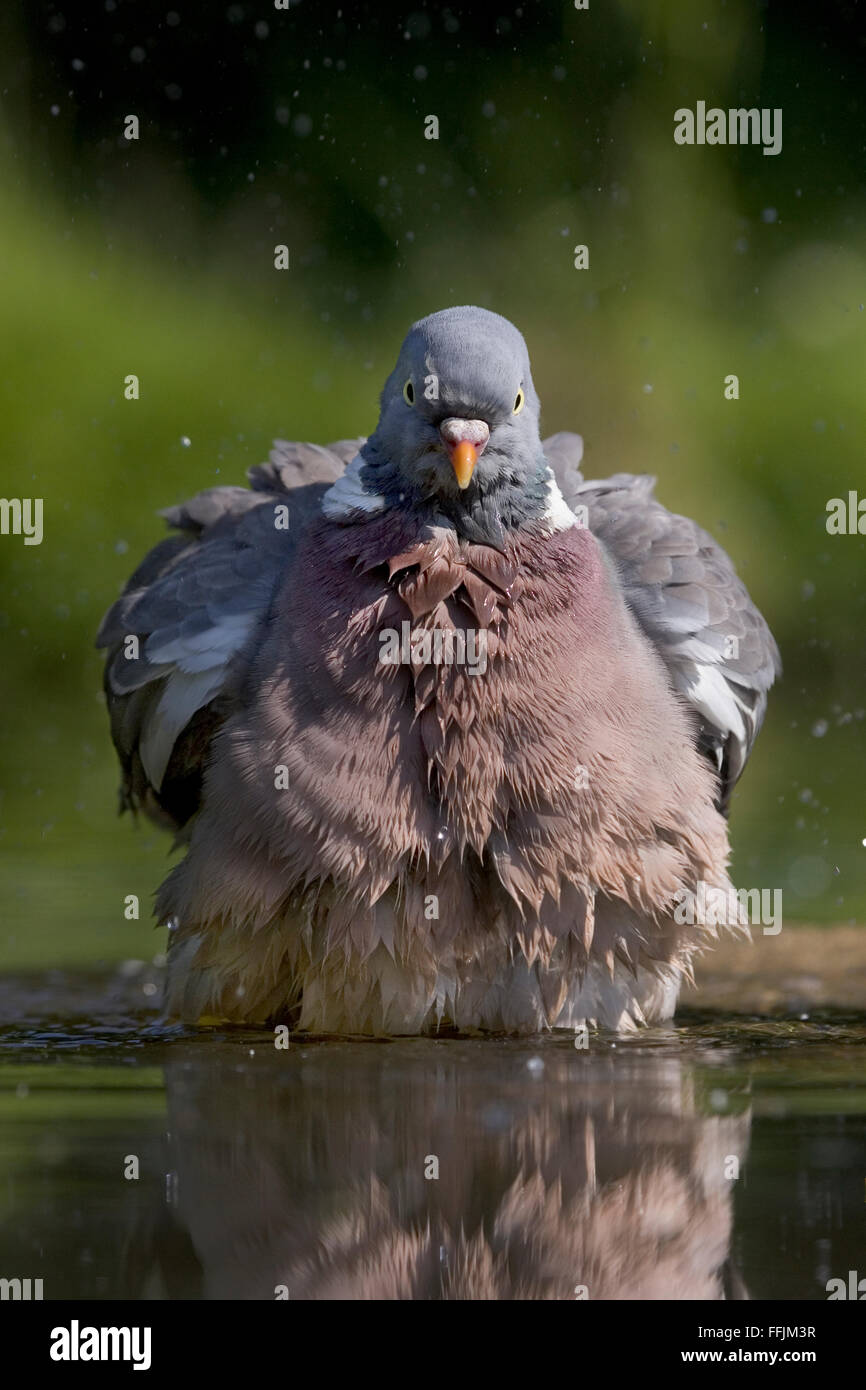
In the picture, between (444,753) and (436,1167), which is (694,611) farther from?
(436,1167)

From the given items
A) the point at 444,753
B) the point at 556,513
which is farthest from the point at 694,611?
the point at 444,753

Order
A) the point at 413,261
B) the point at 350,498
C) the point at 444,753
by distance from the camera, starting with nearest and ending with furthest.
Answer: the point at 444,753 → the point at 350,498 → the point at 413,261

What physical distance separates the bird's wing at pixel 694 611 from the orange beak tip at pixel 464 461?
944mm

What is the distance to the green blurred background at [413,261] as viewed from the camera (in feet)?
40.1

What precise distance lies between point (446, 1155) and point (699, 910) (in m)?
1.89

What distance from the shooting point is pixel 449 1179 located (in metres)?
3.32

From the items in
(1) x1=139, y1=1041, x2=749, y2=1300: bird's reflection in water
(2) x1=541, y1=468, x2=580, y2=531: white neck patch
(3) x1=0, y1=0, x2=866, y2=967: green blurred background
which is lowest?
(1) x1=139, y1=1041, x2=749, y2=1300: bird's reflection in water

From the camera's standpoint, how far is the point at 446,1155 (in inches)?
137

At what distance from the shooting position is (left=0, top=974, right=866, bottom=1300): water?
9.27 ft

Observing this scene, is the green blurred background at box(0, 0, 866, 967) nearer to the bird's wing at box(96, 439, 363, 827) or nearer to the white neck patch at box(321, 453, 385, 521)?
the bird's wing at box(96, 439, 363, 827)

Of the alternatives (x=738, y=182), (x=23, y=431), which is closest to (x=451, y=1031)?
(x=23, y=431)

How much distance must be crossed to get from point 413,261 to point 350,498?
882 cm

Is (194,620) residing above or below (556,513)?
below

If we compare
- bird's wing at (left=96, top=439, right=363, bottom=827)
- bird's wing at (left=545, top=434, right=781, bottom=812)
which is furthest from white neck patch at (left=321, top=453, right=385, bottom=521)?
bird's wing at (left=545, top=434, right=781, bottom=812)
